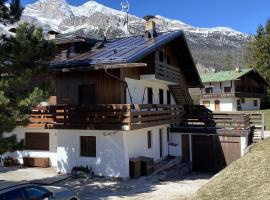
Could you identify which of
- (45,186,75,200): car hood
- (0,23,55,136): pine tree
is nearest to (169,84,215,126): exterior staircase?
(0,23,55,136): pine tree

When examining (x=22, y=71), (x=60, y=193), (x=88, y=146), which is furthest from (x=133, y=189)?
(x=22, y=71)

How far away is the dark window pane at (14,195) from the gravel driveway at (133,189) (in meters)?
6.12

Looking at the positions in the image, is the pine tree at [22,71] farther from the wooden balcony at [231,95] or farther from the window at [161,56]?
the wooden balcony at [231,95]

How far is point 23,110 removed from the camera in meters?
15.0

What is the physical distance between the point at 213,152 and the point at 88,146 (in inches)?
372

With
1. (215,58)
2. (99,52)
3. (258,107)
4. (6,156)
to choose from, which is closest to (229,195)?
(99,52)

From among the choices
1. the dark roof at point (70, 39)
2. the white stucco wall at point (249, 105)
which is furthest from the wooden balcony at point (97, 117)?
the white stucco wall at point (249, 105)

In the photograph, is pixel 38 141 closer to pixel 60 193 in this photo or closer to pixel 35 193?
pixel 60 193

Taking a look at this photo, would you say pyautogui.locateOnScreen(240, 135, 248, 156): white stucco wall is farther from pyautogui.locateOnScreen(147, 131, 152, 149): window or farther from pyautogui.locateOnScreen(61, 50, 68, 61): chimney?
pyautogui.locateOnScreen(61, 50, 68, 61): chimney

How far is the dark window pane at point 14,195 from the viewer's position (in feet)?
32.7

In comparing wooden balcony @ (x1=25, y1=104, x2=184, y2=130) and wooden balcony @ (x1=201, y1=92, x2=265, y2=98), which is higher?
wooden balcony @ (x1=201, y1=92, x2=265, y2=98)

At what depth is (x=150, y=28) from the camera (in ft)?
87.5

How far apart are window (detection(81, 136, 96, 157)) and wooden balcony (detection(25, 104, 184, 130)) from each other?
0.96 m

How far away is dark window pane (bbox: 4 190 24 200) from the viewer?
9.98m
